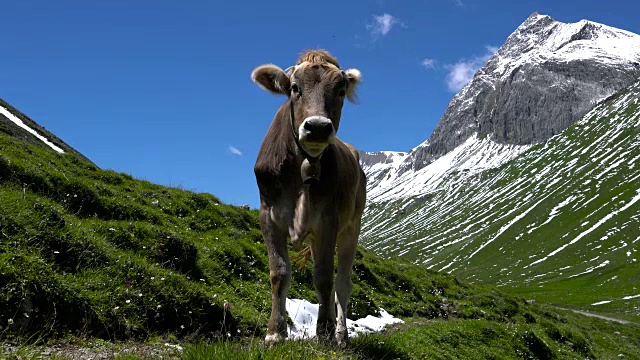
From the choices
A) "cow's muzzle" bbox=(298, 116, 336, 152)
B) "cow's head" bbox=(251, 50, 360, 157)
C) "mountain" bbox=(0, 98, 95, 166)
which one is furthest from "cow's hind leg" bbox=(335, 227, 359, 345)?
"mountain" bbox=(0, 98, 95, 166)

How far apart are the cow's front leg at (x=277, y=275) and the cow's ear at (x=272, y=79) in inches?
81.8

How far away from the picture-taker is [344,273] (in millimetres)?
9516

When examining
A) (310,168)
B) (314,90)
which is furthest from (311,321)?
(314,90)

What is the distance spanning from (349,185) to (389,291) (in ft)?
46.1

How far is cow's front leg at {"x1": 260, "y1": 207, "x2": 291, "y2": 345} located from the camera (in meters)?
7.25

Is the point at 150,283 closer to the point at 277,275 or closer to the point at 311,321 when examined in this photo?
the point at 277,275

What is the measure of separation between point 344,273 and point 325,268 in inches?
78.6

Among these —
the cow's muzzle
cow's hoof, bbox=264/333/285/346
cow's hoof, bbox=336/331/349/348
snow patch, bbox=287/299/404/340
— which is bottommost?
cow's hoof, bbox=264/333/285/346

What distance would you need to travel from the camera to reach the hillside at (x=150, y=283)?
7.30 m

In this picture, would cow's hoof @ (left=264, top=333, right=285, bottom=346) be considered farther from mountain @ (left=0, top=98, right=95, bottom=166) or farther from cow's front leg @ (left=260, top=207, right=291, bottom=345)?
mountain @ (left=0, top=98, right=95, bottom=166)

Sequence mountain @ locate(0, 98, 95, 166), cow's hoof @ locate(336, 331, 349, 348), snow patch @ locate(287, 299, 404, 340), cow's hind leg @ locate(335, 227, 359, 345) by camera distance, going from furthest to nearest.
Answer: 1. mountain @ locate(0, 98, 95, 166)
2. snow patch @ locate(287, 299, 404, 340)
3. cow's hind leg @ locate(335, 227, 359, 345)
4. cow's hoof @ locate(336, 331, 349, 348)

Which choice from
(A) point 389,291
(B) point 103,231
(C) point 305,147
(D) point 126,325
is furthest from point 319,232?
(A) point 389,291

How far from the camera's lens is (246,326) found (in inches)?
409

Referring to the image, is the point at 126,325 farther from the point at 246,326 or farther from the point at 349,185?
the point at 349,185
